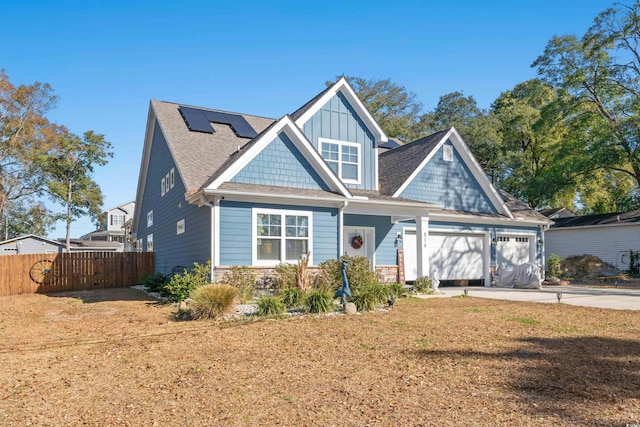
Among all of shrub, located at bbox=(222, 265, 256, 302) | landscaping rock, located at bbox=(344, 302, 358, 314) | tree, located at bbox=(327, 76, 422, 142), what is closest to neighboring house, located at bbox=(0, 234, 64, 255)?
tree, located at bbox=(327, 76, 422, 142)

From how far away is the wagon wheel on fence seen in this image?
58.5 feet

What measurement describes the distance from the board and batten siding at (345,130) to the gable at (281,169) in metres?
2.22

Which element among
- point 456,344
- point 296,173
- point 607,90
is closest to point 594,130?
point 607,90

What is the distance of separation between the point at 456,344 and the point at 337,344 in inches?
73.6

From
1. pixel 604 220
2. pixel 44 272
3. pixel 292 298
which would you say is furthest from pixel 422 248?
pixel 604 220

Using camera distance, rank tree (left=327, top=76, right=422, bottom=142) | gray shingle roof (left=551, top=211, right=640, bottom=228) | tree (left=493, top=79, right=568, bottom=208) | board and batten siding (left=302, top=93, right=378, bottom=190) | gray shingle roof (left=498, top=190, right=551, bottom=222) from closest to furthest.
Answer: board and batten siding (left=302, top=93, right=378, bottom=190) < gray shingle roof (left=498, top=190, right=551, bottom=222) < gray shingle roof (left=551, top=211, right=640, bottom=228) < tree (left=493, top=79, right=568, bottom=208) < tree (left=327, top=76, right=422, bottom=142)

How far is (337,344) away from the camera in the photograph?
741 centimetres

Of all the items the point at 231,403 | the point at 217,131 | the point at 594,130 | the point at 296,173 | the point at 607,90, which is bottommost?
the point at 231,403

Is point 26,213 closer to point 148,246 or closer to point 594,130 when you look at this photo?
point 148,246

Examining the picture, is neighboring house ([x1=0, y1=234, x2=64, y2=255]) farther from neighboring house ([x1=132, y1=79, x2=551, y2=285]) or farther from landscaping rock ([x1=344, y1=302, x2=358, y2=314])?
landscaping rock ([x1=344, y1=302, x2=358, y2=314])

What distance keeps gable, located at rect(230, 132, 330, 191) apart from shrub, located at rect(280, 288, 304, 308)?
409cm

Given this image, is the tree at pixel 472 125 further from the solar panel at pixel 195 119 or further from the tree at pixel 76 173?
the tree at pixel 76 173

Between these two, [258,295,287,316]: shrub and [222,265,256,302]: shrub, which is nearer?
[258,295,287,316]: shrub

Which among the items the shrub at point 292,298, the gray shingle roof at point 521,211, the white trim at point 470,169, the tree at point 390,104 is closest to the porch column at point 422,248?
the white trim at point 470,169
